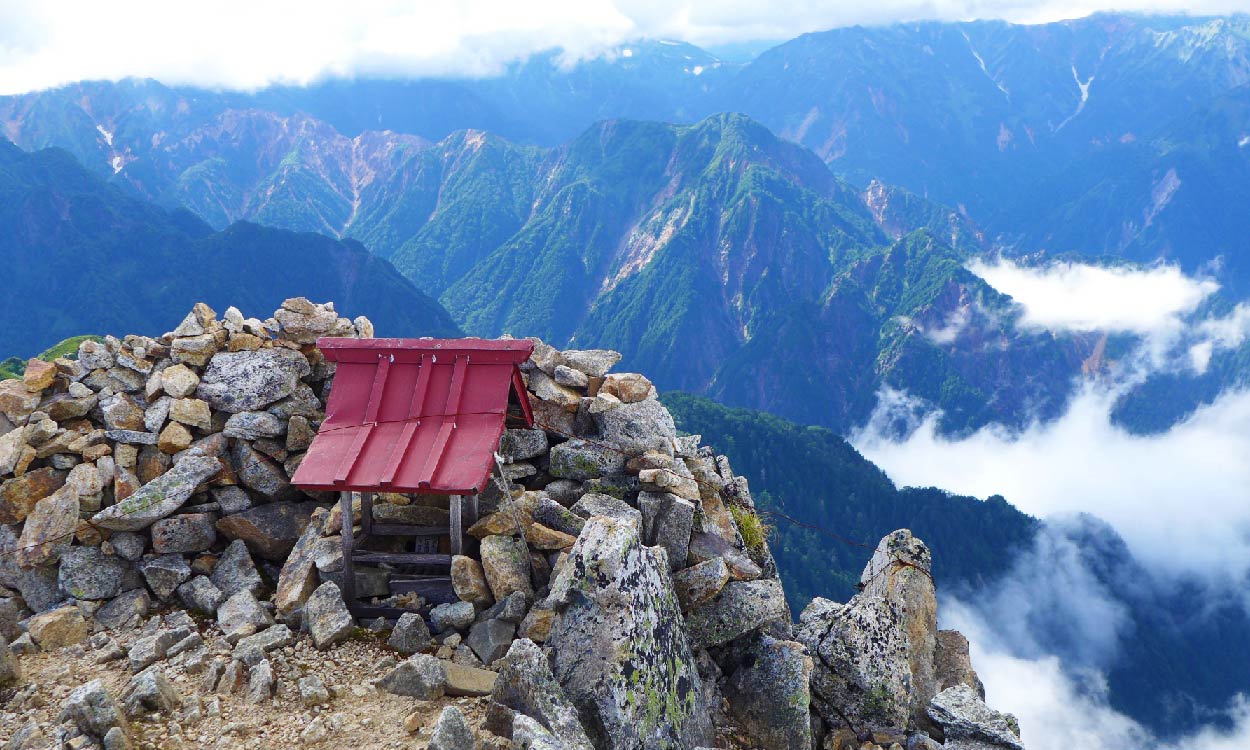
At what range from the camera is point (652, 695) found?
12.6 m

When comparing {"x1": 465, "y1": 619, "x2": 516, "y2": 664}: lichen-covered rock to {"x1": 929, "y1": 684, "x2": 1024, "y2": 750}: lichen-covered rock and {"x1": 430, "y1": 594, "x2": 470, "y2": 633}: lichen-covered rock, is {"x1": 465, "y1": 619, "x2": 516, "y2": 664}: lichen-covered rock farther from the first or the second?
{"x1": 929, "y1": 684, "x2": 1024, "y2": 750}: lichen-covered rock

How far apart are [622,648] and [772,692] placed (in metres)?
4.31

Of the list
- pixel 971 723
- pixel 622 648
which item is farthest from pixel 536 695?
pixel 971 723

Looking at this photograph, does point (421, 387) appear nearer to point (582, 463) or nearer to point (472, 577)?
point (582, 463)

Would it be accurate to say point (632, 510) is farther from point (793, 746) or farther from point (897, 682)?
point (897, 682)

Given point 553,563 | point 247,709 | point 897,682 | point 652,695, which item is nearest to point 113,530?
point 247,709

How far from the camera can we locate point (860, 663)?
16688 millimetres

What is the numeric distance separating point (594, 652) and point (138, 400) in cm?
1372

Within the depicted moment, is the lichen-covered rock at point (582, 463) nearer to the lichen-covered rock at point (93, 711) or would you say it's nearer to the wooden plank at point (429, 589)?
the wooden plank at point (429, 589)

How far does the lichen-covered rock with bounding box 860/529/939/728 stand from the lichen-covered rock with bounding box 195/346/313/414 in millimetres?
14934

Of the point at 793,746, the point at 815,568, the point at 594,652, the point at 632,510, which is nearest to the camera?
the point at 594,652

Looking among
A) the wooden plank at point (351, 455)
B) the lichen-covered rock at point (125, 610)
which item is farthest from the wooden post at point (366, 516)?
the lichen-covered rock at point (125, 610)

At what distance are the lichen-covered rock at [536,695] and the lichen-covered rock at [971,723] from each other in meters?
7.86

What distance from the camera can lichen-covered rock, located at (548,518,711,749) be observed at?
12086mm
